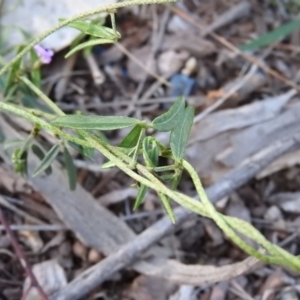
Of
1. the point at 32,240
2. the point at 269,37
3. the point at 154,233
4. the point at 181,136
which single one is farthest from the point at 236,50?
the point at 181,136

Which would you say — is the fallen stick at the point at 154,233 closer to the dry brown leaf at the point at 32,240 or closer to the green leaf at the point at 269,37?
the dry brown leaf at the point at 32,240

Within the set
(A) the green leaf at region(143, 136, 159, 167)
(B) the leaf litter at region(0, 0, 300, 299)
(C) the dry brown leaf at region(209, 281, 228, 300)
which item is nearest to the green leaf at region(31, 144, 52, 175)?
(B) the leaf litter at region(0, 0, 300, 299)

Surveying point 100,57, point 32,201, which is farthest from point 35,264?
point 100,57

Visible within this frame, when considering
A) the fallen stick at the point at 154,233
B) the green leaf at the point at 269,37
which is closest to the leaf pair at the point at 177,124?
the fallen stick at the point at 154,233

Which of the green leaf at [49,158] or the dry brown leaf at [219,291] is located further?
the dry brown leaf at [219,291]

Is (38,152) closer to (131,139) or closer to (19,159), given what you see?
(19,159)

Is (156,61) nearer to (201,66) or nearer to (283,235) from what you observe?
(201,66)

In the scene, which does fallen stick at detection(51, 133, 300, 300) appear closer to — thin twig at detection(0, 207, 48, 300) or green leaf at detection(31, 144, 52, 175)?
thin twig at detection(0, 207, 48, 300)
